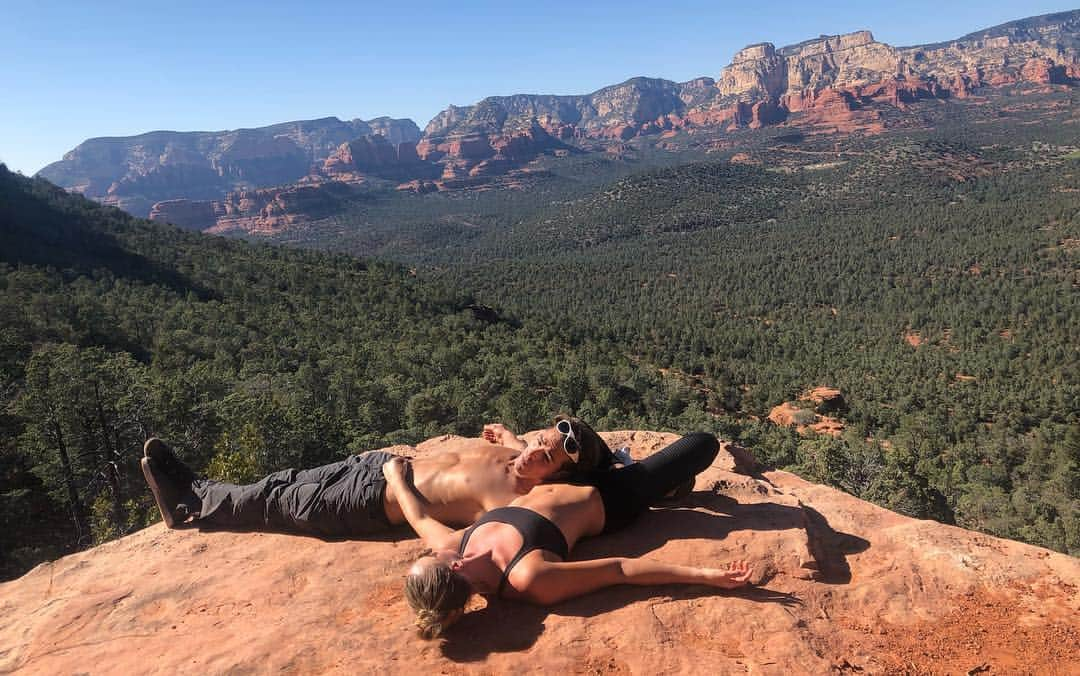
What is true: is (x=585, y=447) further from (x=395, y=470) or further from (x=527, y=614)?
(x=395, y=470)

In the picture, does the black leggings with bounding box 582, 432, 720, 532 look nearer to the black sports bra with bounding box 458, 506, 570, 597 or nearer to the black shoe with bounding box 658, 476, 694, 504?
the black shoe with bounding box 658, 476, 694, 504

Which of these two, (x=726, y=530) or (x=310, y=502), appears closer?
(x=726, y=530)

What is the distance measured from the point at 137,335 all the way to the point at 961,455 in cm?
4703

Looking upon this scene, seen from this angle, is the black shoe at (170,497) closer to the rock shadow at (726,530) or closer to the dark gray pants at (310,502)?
the dark gray pants at (310,502)

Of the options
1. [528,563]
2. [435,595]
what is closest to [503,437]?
[528,563]

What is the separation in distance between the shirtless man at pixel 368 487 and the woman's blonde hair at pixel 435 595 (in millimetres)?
1236

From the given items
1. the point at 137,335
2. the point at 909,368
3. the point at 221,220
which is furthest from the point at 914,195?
the point at 221,220

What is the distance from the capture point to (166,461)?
582cm

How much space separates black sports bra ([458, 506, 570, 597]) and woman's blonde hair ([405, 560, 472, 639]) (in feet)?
1.57

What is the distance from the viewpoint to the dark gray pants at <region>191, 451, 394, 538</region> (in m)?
5.21

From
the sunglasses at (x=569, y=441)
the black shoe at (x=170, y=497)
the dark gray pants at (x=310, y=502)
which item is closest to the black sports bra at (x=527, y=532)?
the sunglasses at (x=569, y=441)

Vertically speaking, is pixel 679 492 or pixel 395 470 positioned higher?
pixel 395 470

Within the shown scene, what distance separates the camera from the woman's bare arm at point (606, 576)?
3852mm

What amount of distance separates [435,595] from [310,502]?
7.89 ft
